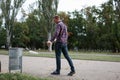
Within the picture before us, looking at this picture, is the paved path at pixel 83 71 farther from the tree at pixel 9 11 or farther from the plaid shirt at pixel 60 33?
the tree at pixel 9 11

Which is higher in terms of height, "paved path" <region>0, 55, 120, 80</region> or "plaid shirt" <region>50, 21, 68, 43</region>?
"plaid shirt" <region>50, 21, 68, 43</region>

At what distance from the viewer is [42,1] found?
5641 cm

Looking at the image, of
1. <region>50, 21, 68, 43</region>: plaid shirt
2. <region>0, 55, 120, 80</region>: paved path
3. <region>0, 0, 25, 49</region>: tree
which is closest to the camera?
<region>0, 55, 120, 80</region>: paved path

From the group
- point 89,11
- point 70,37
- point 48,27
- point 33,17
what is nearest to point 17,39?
point 33,17

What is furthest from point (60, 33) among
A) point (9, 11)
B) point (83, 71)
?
point (9, 11)

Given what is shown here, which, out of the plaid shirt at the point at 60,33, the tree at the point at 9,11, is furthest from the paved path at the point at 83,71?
the tree at the point at 9,11

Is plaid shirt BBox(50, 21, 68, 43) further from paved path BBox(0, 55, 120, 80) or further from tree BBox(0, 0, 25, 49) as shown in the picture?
tree BBox(0, 0, 25, 49)

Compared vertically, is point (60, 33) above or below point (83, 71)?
above

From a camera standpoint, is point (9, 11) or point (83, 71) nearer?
point (83, 71)

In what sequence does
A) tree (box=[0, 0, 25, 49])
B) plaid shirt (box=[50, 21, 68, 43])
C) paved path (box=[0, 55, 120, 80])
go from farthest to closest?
tree (box=[0, 0, 25, 49])
plaid shirt (box=[50, 21, 68, 43])
paved path (box=[0, 55, 120, 80])

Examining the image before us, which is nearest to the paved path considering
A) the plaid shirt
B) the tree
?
the plaid shirt

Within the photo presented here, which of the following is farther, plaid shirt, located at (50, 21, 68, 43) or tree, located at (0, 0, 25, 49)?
tree, located at (0, 0, 25, 49)

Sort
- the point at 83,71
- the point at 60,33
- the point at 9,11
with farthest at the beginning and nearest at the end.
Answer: the point at 9,11, the point at 83,71, the point at 60,33

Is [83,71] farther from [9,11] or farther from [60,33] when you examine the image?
[9,11]
